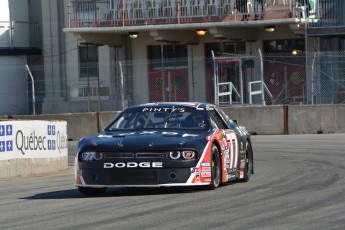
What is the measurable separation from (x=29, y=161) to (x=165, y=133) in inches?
233

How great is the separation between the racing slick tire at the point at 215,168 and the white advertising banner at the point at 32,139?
530 centimetres

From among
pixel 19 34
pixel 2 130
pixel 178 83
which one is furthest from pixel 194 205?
pixel 19 34

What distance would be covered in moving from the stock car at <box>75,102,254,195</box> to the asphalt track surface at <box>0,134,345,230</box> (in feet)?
0.71

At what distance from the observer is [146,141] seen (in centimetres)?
1313

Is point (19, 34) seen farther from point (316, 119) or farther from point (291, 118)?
point (316, 119)

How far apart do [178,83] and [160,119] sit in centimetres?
2344

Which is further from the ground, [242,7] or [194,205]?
[242,7]

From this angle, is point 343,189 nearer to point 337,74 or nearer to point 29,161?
point 29,161

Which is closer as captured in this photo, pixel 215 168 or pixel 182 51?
pixel 215 168

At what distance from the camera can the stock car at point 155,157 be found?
1296 centimetres

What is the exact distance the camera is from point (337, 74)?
32250 mm

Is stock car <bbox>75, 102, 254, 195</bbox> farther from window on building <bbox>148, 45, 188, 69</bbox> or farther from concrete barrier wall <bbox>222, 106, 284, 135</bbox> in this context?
window on building <bbox>148, 45, 188, 69</bbox>

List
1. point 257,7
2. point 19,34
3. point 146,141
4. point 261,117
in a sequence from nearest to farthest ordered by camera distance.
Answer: point 146,141 → point 261,117 → point 257,7 → point 19,34

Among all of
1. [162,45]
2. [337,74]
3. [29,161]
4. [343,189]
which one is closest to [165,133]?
[343,189]
